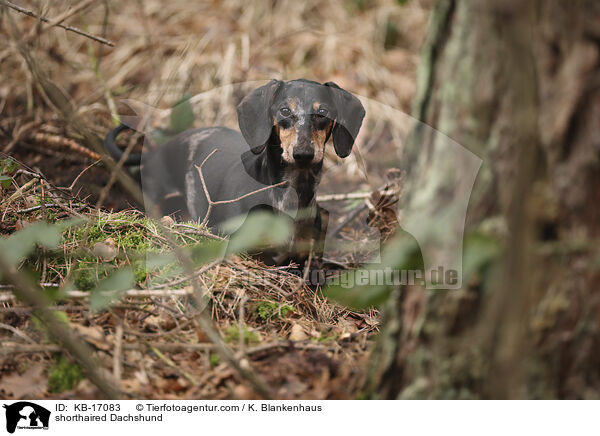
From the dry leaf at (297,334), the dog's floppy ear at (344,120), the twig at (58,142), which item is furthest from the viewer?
the twig at (58,142)

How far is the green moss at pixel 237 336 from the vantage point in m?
1.83

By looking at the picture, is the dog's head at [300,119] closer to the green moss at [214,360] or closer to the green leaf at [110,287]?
the green moss at [214,360]

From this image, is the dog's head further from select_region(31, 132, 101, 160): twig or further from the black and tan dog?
select_region(31, 132, 101, 160): twig

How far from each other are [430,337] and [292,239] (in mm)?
1409

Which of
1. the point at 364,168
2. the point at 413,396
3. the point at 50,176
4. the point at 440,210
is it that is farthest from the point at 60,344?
the point at 364,168

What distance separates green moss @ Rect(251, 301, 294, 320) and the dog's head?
2.37ft

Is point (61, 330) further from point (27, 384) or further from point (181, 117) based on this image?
point (181, 117)

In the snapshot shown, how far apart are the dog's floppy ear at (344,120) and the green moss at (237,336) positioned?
3.72ft

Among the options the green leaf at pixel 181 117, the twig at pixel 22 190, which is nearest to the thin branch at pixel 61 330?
the twig at pixel 22 190

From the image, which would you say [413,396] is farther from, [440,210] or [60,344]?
[60,344]

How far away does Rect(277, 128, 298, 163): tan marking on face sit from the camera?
2592mm

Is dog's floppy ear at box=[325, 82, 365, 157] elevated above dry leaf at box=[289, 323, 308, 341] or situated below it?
above

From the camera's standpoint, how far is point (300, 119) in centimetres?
259

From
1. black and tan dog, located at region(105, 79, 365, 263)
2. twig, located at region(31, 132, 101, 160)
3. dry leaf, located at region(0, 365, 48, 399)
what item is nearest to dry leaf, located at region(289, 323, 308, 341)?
black and tan dog, located at region(105, 79, 365, 263)
